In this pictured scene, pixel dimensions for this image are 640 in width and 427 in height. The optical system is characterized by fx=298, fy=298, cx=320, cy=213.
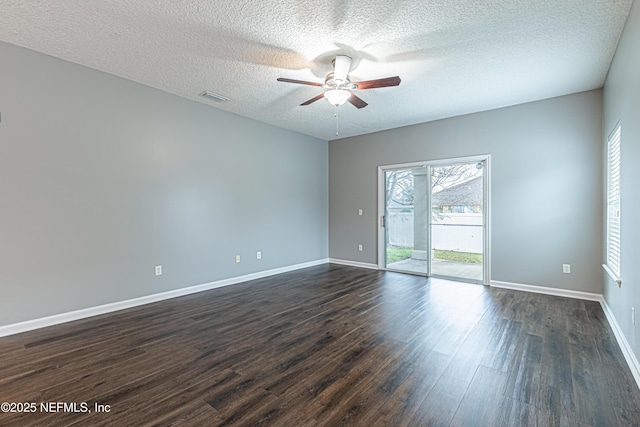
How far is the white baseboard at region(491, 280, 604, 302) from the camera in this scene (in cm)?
404

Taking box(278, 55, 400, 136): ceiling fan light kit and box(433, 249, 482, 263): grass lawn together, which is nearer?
box(278, 55, 400, 136): ceiling fan light kit

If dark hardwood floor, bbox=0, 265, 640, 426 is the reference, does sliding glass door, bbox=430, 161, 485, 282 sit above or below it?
above

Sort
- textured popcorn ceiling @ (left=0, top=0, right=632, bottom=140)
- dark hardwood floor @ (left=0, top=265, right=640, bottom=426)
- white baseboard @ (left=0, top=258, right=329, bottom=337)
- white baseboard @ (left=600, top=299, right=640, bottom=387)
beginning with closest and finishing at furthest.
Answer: dark hardwood floor @ (left=0, top=265, right=640, bottom=426)
white baseboard @ (left=600, top=299, right=640, bottom=387)
textured popcorn ceiling @ (left=0, top=0, right=632, bottom=140)
white baseboard @ (left=0, top=258, right=329, bottom=337)

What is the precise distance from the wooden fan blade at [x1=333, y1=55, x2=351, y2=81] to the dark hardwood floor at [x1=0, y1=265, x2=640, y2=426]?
8.70ft

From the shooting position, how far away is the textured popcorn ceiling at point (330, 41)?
241 cm

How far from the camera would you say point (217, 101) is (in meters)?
4.44

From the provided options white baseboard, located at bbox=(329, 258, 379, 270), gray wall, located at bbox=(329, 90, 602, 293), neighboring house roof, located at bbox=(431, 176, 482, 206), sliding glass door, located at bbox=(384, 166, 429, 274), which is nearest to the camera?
gray wall, located at bbox=(329, 90, 602, 293)

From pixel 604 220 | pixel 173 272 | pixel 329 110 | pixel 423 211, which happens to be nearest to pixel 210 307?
pixel 173 272

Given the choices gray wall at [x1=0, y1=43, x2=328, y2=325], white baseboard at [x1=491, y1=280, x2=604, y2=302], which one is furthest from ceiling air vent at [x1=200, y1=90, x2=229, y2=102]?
white baseboard at [x1=491, y1=280, x2=604, y2=302]

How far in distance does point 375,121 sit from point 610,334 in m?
4.23

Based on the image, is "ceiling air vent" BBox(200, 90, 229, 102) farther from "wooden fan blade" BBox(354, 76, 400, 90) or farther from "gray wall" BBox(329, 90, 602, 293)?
"gray wall" BBox(329, 90, 602, 293)

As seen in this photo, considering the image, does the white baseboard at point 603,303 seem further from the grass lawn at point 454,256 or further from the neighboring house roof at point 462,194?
the neighboring house roof at point 462,194

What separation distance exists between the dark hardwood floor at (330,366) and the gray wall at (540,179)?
2.30ft

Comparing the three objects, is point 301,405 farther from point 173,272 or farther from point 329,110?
point 329,110
